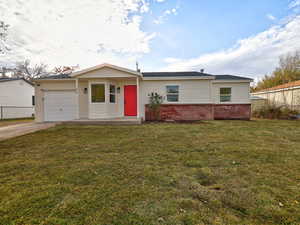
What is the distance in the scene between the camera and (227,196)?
2029mm

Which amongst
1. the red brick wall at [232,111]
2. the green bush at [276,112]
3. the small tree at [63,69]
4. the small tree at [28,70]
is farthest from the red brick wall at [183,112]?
the small tree at [28,70]

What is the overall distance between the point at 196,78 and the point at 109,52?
11089 millimetres

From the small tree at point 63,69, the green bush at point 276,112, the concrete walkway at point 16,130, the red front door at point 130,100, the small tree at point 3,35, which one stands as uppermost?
the small tree at point 63,69

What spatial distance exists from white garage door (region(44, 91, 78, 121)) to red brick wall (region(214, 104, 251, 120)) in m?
10.9

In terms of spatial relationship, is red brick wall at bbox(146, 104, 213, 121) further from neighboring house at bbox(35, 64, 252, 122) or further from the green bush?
the green bush

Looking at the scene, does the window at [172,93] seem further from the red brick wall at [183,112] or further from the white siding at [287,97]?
the white siding at [287,97]

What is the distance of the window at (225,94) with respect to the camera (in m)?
11.5

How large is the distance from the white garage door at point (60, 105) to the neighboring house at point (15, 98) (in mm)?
10596

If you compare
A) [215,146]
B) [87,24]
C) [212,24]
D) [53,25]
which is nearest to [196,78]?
[212,24]

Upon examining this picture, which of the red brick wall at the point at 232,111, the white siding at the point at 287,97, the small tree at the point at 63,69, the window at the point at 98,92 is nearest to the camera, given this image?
the window at the point at 98,92

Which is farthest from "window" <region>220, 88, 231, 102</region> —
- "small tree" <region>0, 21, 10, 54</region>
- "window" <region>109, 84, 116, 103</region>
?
"small tree" <region>0, 21, 10, 54</region>

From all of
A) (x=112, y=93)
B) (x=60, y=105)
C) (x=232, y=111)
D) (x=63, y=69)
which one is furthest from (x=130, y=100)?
(x=63, y=69)

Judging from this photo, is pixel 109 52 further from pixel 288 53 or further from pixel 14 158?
pixel 288 53

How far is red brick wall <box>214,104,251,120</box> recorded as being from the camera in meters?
11.3
